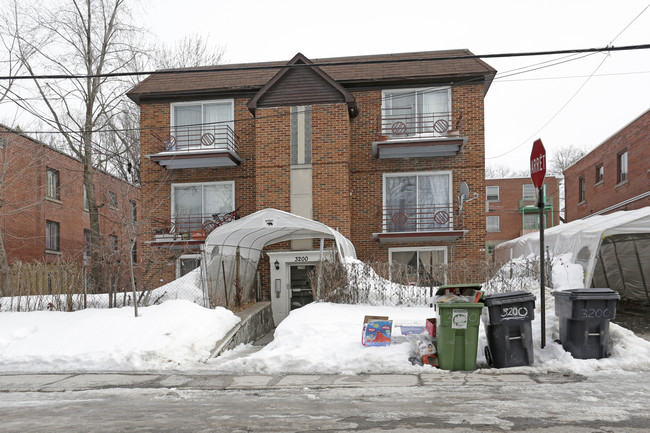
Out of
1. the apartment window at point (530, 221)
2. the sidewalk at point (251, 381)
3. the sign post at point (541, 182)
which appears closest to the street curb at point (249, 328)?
the sidewalk at point (251, 381)

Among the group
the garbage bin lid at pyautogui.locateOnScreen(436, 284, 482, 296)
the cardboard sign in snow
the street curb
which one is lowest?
the street curb

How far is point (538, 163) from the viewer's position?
9.03 m

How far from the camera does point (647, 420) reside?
529 centimetres

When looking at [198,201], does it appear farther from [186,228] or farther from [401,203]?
[401,203]

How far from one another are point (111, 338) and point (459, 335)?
6.58 metres

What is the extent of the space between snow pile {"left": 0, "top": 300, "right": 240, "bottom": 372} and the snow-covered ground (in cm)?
2

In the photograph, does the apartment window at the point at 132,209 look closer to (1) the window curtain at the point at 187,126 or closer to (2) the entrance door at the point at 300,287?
(1) the window curtain at the point at 187,126

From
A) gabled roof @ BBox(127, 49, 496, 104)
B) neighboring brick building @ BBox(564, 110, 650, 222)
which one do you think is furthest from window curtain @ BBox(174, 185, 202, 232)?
neighboring brick building @ BBox(564, 110, 650, 222)

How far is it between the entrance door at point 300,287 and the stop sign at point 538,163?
31.8 ft

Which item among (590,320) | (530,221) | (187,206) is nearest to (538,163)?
(590,320)

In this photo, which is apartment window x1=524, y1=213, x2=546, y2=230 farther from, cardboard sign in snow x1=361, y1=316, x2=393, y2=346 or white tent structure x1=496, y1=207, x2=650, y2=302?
cardboard sign in snow x1=361, y1=316, x2=393, y2=346

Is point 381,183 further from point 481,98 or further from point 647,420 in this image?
point 647,420

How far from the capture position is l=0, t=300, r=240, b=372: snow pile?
946cm

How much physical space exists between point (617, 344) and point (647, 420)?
12.1 feet
